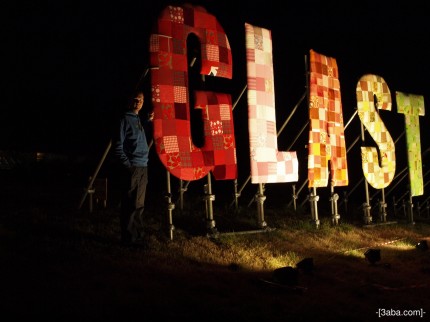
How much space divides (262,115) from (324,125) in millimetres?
1706

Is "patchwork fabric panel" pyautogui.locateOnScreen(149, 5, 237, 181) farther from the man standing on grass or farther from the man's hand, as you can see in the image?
the man standing on grass

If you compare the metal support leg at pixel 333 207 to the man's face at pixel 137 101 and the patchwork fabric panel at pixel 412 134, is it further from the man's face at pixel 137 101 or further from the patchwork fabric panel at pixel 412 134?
the man's face at pixel 137 101

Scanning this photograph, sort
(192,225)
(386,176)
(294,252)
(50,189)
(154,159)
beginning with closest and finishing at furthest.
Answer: (294,252)
(192,225)
(386,176)
(50,189)
(154,159)

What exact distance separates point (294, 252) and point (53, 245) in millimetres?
3176

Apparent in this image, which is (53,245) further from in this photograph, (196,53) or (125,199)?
(196,53)

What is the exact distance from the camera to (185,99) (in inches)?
214

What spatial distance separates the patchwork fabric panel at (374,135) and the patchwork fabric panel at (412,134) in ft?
2.52

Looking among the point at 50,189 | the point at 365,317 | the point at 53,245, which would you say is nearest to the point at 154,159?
the point at 50,189

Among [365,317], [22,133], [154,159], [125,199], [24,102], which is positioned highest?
[24,102]

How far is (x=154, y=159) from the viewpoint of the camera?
11.9m

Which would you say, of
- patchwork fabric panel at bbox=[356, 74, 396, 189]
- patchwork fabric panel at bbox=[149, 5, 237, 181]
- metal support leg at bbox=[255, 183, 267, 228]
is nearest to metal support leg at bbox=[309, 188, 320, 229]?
metal support leg at bbox=[255, 183, 267, 228]

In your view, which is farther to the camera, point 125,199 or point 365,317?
point 125,199

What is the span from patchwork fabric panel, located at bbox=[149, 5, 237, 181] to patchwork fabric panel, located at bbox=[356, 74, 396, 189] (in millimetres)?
3505

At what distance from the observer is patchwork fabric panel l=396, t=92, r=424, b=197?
29.3ft
